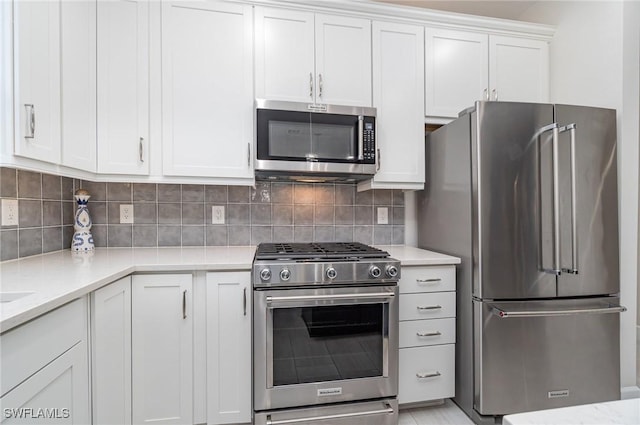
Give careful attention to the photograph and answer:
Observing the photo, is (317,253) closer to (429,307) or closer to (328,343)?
(328,343)

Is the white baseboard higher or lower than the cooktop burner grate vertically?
lower

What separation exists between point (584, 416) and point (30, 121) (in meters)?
1.82

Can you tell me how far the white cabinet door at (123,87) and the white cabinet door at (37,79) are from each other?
369 millimetres

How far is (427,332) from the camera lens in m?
1.83

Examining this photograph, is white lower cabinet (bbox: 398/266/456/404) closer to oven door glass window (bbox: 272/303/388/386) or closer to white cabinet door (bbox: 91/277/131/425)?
oven door glass window (bbox: 272/303/388/386)

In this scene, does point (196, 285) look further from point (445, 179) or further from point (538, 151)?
point (538, 151)

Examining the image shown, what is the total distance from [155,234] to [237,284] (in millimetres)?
920

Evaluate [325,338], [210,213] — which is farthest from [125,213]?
[325,338]

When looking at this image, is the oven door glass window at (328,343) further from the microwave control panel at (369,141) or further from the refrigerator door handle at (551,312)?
the microwave control panel at (369,141)

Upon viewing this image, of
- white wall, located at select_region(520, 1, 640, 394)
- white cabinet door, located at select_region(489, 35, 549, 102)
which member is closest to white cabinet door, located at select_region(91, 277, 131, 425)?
white cabinet door, located at select_region(489, 35, 549, 102)

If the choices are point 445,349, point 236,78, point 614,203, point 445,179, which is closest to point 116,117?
point 236,78

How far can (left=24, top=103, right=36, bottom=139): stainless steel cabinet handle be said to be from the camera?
1.21 metres

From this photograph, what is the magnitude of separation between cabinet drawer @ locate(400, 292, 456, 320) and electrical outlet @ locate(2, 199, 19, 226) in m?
2.07

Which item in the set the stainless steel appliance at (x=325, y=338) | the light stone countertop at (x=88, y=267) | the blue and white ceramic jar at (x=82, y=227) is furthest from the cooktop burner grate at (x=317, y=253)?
the blue and white ceramic jar at (x=82, y=227)
